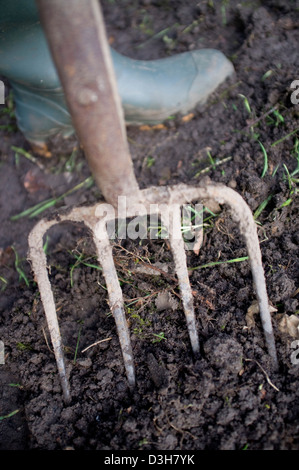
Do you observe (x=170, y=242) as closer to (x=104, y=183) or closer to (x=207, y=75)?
(x=104, y=183)

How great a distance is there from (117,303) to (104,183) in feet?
1.37

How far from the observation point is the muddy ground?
54.4 inches

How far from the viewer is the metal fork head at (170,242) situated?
4.52ft

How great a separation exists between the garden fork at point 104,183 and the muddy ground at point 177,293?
0.25ft

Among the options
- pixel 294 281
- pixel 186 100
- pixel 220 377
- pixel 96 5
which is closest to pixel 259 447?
pixel 220 377

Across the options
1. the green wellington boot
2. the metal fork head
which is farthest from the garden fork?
the green wellington boot

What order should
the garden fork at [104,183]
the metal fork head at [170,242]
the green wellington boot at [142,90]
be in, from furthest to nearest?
the green wellington boot at [142,90], the metal fork head at [170,242], the garden fork at [104,183]

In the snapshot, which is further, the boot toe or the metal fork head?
the boot toe

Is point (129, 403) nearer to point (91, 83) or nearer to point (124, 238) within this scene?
point (124, 238)

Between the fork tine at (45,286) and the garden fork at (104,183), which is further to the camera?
the fork tine at (45,286)

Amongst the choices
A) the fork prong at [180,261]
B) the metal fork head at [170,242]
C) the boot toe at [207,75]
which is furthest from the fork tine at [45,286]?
the boot toe at [207,75]

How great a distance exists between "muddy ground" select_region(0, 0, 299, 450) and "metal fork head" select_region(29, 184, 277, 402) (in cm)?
6

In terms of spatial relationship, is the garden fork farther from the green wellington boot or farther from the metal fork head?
the green wellington boot

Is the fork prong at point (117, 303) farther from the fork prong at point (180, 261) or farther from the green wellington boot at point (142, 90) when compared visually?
the green wellington boot at point (142, 90)
